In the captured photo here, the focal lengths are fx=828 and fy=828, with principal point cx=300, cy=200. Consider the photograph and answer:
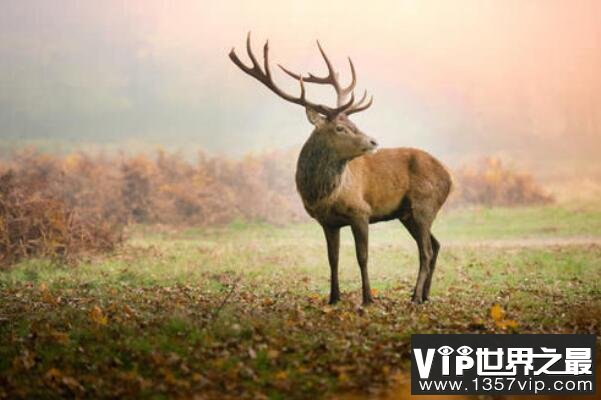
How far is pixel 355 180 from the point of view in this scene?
732 centimetres

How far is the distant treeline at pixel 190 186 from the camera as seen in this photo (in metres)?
13.8

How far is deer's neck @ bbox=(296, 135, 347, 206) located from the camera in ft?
23.1

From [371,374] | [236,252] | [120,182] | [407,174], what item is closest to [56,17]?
[120,182]

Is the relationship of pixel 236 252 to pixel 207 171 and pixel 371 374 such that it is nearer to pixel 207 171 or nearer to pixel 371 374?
pixel 207 171

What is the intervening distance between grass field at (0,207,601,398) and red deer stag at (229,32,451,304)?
0.60 m

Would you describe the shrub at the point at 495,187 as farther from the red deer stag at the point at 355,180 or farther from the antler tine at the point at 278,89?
the antler tine at the point at 278,89

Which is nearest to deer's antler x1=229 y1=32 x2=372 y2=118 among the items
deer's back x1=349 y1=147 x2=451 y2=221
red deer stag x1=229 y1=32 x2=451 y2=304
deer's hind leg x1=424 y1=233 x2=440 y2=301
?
red deer stag x1=229 y1=32 x2=451 y2=304

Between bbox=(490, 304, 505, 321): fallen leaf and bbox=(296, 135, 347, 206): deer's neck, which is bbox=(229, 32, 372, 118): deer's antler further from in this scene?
bbox=(490, 304, 505, 321): fallen leaf

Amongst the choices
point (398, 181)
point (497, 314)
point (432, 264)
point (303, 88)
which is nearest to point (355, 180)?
point (398, 181)

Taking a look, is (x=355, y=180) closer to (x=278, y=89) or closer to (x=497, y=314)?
(x=278, y=89)

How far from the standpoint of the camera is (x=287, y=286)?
361 inches

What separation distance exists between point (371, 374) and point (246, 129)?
9.59 meters

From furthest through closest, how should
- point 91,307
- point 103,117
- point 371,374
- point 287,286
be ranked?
point 103,117, point 287,286, point 91,307, point 371,374

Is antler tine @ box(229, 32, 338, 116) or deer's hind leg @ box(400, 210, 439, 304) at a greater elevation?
antler tine @ box(229, 32, 338, 116)
